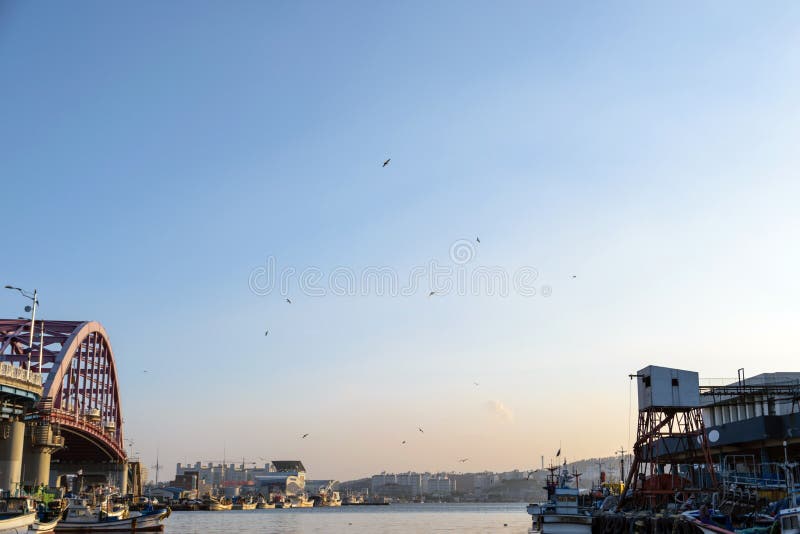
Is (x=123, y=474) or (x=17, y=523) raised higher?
(x=17, y=523)

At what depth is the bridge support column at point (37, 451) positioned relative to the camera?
350 ft

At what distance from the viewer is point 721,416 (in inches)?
4550

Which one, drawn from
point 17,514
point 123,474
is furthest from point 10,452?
point 123,474

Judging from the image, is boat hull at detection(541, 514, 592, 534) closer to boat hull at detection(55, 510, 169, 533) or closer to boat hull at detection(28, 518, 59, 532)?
boat hull at detection(55, 510, 169, 533)

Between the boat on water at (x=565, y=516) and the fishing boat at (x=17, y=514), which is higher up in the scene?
the fishing boat at (x=17, y=514)

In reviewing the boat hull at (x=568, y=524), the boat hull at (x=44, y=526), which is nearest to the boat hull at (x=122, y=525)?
the boat hull at (x=44, y=526)

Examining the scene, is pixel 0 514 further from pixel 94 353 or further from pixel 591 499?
pixel 94 353

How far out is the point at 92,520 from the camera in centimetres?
8700

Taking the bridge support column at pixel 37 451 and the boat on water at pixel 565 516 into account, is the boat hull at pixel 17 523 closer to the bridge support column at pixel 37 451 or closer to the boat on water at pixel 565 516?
the bridge support column at pixel 37 451

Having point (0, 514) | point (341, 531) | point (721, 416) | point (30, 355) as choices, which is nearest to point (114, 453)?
point (30, 355)

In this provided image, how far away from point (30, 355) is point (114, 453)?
38417mm

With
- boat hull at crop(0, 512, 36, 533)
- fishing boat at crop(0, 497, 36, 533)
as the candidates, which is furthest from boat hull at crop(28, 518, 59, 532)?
boat hull at crop(0, 512, 36, 533)

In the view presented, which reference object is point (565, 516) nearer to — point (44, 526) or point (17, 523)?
point (17, 523)

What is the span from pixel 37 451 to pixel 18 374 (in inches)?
844
